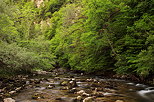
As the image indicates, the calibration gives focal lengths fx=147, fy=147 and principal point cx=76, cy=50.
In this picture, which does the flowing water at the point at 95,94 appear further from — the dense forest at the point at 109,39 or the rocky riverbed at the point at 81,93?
the dense forest at the point at 109,39

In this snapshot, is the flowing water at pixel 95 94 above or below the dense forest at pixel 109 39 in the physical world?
below

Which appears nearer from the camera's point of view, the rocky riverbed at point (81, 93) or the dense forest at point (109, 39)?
the rocky riverbed at point (81, 93)

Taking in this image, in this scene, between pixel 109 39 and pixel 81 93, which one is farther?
pixel 109 39

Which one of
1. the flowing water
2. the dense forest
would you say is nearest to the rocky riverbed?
the flowing water

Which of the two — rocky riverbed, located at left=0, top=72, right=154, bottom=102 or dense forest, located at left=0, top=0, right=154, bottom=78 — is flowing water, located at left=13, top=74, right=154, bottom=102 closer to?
rocky riverbed, located at left=0, top=72, right=154, bottom=102

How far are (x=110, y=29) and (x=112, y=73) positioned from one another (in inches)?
187

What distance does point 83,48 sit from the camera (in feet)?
57.7

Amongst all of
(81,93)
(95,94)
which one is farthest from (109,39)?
(95,94)

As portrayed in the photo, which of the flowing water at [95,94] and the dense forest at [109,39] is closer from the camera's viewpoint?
the flowing water at [95,94]

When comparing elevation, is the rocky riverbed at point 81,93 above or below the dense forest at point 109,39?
below

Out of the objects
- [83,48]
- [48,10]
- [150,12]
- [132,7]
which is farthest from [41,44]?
[48,10]

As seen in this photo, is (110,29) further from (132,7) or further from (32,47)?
(32,47)

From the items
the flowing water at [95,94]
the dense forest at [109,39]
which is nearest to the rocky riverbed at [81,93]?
the flowing water at [95,94]

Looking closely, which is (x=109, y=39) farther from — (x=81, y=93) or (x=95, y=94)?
(x=95, y=94)
